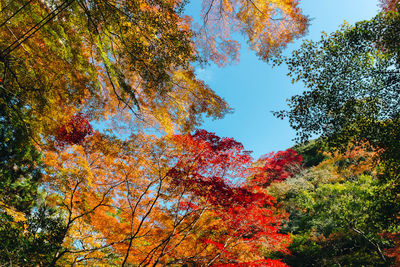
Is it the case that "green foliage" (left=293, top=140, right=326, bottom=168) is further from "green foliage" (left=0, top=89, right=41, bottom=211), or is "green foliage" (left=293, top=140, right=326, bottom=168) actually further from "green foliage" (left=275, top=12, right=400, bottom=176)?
"green foliage" (left=0, top=89, right=41, bottom=211)

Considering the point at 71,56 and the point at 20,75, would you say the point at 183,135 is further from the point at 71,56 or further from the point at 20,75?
the point at 20,75

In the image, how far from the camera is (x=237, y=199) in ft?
20.2

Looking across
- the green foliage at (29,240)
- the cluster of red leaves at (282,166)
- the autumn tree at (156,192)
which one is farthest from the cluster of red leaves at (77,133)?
the cluster of red leaves at (282,166)

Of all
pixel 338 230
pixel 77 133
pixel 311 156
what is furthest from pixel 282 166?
pixel 77 133

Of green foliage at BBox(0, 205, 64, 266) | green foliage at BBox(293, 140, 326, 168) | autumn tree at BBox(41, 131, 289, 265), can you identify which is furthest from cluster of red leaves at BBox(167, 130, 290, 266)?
green foliage at BBox(293, 140, 326, 168)

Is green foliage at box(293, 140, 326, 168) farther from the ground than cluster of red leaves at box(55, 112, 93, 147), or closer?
farther from the ground

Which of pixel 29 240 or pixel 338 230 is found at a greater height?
pixel 338 230

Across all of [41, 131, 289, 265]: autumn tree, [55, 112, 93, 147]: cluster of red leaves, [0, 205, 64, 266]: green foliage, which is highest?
[55, 112, 93, 147]: cluster of red leaves

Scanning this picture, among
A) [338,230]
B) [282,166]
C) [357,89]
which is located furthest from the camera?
[282,166]

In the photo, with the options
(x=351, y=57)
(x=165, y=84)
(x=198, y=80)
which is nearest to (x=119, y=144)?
(x=165, y=84)

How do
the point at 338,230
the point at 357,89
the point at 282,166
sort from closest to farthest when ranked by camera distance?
the point at 357,89 → the point at 338,230 → the point at 282,166

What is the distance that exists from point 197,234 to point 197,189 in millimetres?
2394

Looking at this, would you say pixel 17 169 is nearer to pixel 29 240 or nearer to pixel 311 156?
pixel 29 240

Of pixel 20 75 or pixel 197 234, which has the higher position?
pixel 20 75
